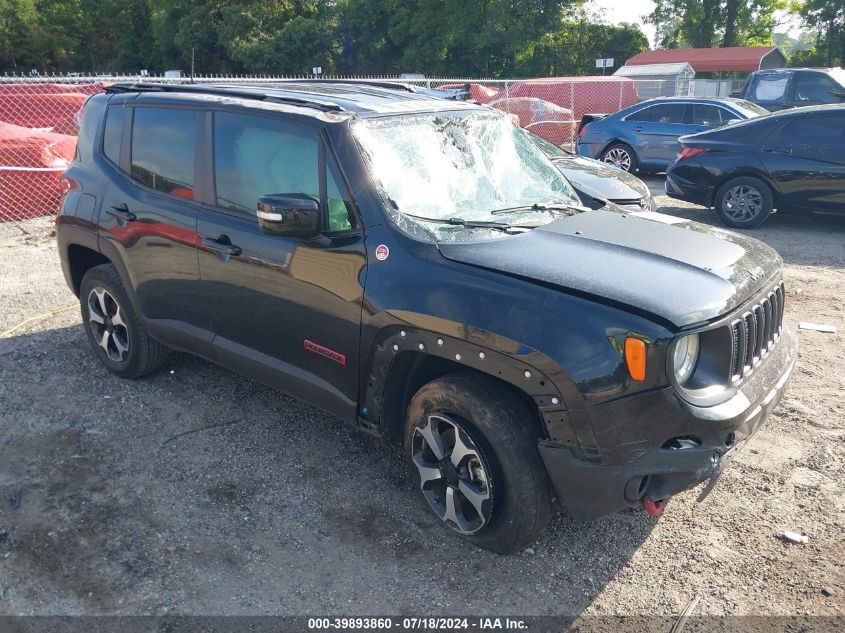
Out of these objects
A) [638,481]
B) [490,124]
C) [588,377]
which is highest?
[490,124]

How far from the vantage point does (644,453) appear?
283 cm

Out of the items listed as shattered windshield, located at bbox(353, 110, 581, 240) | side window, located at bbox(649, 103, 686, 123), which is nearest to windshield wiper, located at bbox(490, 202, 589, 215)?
shattered windshield, located at bbox(353, 110, 581, 240)

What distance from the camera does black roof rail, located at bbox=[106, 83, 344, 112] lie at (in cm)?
378

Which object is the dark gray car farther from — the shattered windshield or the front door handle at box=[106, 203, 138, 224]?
the front door handle at box=[106, 203, 138, 224]

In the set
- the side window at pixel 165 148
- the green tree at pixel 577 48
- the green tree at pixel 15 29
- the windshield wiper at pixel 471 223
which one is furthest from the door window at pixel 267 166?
the green tree at pixel 15 29

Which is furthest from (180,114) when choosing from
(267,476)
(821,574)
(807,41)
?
(807,41)

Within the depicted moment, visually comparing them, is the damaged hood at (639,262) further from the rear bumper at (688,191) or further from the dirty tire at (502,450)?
the rear bumper at (688,191)

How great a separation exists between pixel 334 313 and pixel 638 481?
61.3 inches

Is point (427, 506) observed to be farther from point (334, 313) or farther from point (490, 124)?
point (490, 124)

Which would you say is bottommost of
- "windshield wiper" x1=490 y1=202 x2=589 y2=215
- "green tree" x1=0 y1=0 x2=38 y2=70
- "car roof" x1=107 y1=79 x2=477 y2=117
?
"windshield wiper" x1=490 y1=202 x2=589 y2=215

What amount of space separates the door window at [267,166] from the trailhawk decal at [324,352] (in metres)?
0.59

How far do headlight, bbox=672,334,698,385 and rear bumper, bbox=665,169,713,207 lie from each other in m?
7.65

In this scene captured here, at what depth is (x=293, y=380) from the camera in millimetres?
3828

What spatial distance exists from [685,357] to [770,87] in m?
16.2
